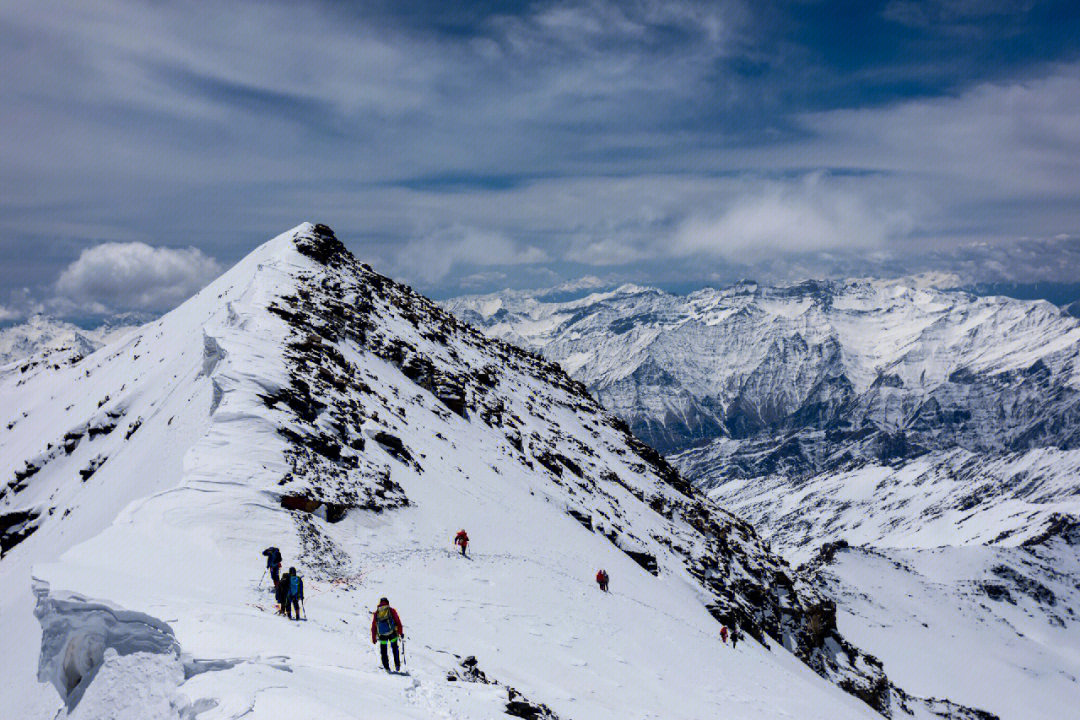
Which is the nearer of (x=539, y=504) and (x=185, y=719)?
(x=185, y=719)

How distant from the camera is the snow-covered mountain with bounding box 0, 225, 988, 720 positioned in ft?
44.2

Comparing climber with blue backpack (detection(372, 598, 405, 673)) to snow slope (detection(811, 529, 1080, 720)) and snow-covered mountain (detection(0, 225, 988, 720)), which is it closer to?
snow-covered mountain (detection(0, 225, 988, 720))

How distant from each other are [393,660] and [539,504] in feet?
91.8

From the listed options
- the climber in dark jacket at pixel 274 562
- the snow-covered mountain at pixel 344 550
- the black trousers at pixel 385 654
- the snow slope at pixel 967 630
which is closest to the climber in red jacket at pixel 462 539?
the snow-covered mountain at pixel 344 550

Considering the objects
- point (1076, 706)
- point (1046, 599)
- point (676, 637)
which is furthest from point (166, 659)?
point (1046, 599)

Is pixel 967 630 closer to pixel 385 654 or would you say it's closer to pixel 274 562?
pixel 274 562

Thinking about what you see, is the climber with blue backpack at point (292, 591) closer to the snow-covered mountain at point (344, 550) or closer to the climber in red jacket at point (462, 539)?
the snow-covered mountain at point (344, 550)

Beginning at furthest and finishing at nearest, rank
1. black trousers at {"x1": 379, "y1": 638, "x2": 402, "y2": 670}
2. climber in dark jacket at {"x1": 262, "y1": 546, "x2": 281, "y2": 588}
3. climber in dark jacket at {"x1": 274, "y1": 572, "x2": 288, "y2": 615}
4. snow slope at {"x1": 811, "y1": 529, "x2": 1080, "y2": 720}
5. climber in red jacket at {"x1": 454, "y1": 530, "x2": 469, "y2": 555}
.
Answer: snow slope at {"x1": 811, "y1": 529, "x2": 1080, "y2": 720} → climber in red jacket at {"x1": 454, "y1": 530, "x2": 469, "y2": 555} → climber in dark jacket at {"x1": 262, "y1": 546, "x2": 281, "y2": 588} → climber in dark jacket at {"x1": 274, "y1": 572, "x2": 288, "y2": 615} → black trousers at {"x1": 379, "y1": 638, "x2": 402, "y2": 670}

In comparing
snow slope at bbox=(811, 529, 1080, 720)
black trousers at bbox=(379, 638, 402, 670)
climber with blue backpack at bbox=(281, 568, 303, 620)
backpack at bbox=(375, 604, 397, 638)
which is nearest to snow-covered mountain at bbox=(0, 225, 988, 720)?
black trousers at bbox=(379, 638, 402, 670)

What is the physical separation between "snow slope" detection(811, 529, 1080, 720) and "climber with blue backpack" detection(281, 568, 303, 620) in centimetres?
12938

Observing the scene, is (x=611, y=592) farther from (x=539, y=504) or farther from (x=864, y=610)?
(x=864, y=610)

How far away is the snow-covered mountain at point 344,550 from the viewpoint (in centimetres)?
1346

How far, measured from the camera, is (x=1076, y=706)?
461 ft

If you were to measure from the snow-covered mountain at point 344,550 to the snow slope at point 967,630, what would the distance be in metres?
70.6
